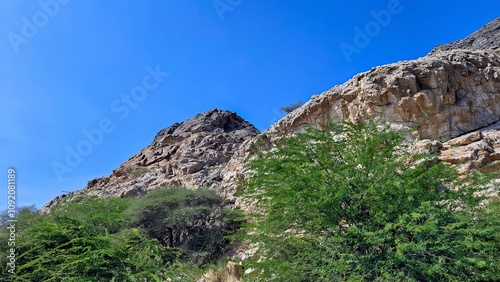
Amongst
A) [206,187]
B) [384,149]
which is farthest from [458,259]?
[206,187]

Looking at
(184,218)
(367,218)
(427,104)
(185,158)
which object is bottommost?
(367,218)

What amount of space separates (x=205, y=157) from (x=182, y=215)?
8.96 meters

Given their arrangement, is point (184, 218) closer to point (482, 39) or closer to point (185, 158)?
point (185, 158)

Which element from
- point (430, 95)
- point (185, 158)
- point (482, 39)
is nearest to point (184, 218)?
point (185, 158)

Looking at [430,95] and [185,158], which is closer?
[430,95]

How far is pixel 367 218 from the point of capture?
6.32 m

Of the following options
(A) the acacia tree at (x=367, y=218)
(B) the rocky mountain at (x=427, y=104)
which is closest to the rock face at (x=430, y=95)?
(B) the rocky mountain at (x=427, y=104)

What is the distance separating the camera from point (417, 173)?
657cm

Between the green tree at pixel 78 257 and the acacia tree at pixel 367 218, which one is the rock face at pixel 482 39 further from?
the green tree at pixel 78 257

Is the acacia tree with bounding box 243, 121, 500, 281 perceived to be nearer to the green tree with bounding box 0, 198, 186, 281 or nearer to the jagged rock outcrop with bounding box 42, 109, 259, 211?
the green tree with bounding box 0, 198, 186, 281

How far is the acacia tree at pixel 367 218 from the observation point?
5.30 m

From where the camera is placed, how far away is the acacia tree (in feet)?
17.4

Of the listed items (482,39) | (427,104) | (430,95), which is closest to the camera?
(427,104)

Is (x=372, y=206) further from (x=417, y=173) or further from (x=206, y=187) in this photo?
(x=206, y=187)
